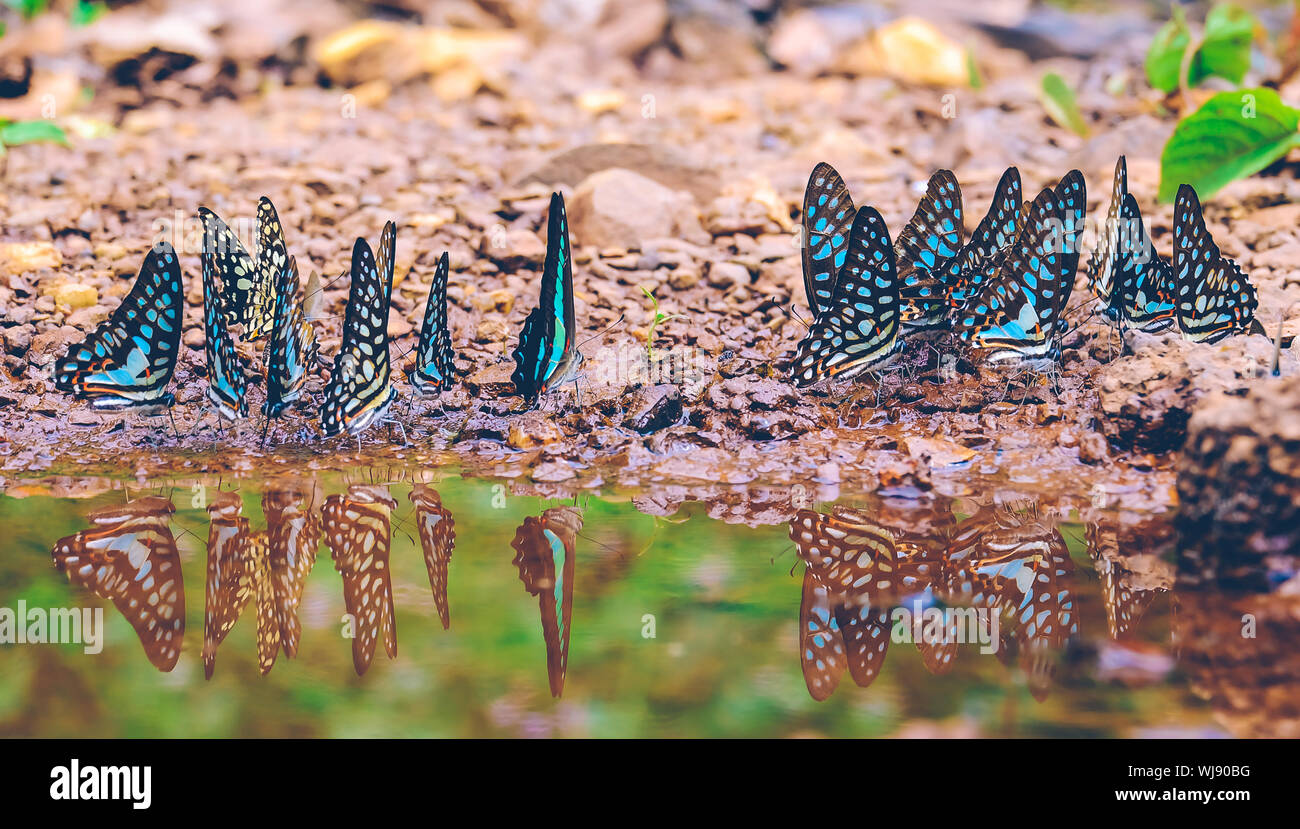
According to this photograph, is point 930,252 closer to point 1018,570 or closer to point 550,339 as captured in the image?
point 550,339

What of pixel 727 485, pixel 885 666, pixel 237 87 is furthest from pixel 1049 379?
pixel 237 87

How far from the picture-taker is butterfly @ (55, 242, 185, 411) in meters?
3.73

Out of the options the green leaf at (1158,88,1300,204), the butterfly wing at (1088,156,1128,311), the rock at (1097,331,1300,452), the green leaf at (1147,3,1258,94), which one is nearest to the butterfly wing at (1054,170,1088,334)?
the butterfly wing at (1088,156,1128,311)

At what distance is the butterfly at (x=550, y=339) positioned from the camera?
12.3 feet

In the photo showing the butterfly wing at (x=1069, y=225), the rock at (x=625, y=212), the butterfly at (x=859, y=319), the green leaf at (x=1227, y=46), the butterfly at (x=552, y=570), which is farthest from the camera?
the green leaf at (x=1227, y=46)

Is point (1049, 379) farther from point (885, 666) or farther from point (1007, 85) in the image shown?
point (1007, 85)

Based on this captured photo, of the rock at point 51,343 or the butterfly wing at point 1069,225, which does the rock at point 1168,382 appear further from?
the rock at point 51,343

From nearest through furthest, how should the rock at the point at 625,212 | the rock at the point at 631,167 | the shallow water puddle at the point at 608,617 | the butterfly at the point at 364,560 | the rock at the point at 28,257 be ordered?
the shallow water puddle at the point at 608,617 → the butterfly at the point at 364,560 → the rock at the point at 28,257 → the rock at the point at 625,212 → the rock at the point at 631,167

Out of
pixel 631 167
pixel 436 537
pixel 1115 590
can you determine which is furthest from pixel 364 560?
pixel 631 167

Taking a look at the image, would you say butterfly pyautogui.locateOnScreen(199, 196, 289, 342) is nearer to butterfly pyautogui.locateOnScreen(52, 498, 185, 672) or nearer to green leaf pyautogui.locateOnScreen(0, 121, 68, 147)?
butterfly pyautogui.locateOnScreen(52, 498, 185, 672)

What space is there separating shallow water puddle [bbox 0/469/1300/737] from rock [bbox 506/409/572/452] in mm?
459

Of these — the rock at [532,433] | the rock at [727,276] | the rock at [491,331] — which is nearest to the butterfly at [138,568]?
the rock at [532,433]

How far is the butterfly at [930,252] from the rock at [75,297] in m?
3.38

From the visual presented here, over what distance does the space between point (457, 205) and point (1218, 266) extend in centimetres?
337
